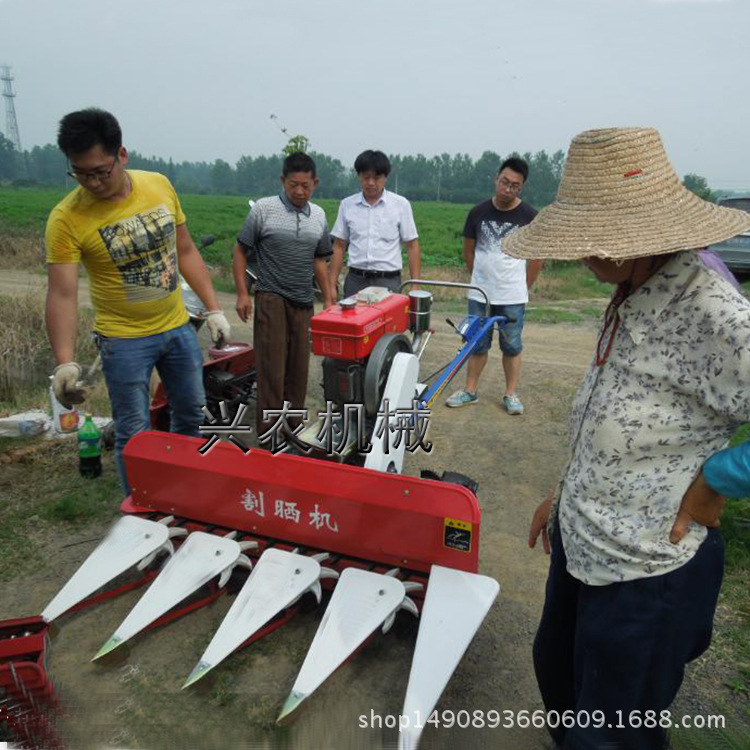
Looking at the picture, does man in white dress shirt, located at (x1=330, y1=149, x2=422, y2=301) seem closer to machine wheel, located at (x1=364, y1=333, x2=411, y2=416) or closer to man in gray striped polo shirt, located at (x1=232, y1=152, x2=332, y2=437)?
man in gray striped polo shirt, located at (x1=232, y1=152, x2=332, y2=437)

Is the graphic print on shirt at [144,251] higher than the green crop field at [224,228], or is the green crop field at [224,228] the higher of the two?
the graphic print on shirt at [144,251]

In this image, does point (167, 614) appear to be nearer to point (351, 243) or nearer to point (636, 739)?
point (636, 739)

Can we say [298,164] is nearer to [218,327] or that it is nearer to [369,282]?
[369,282]

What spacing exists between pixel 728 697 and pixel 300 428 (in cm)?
216

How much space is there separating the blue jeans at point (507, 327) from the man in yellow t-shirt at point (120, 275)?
6.98 feet

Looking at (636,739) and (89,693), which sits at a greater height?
(636,739)

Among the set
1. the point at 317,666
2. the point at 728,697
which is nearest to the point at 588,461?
the point at 317,666

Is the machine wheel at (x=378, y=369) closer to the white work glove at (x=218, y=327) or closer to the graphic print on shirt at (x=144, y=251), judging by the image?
the white work glove at (x=218, y=327)

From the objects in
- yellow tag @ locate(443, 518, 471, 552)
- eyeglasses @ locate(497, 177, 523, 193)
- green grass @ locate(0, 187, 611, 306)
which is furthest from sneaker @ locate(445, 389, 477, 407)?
green grass @ locate(0, 187, 611, 306)

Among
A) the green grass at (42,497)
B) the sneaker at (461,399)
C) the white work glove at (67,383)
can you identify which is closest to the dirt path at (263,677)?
the green grass at (42,497)

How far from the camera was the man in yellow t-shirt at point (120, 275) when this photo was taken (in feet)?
7.98

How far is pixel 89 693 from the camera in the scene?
2.02 metres

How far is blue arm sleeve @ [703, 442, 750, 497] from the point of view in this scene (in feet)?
3.58

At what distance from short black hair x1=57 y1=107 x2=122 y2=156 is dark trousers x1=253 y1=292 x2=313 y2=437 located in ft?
4.54
